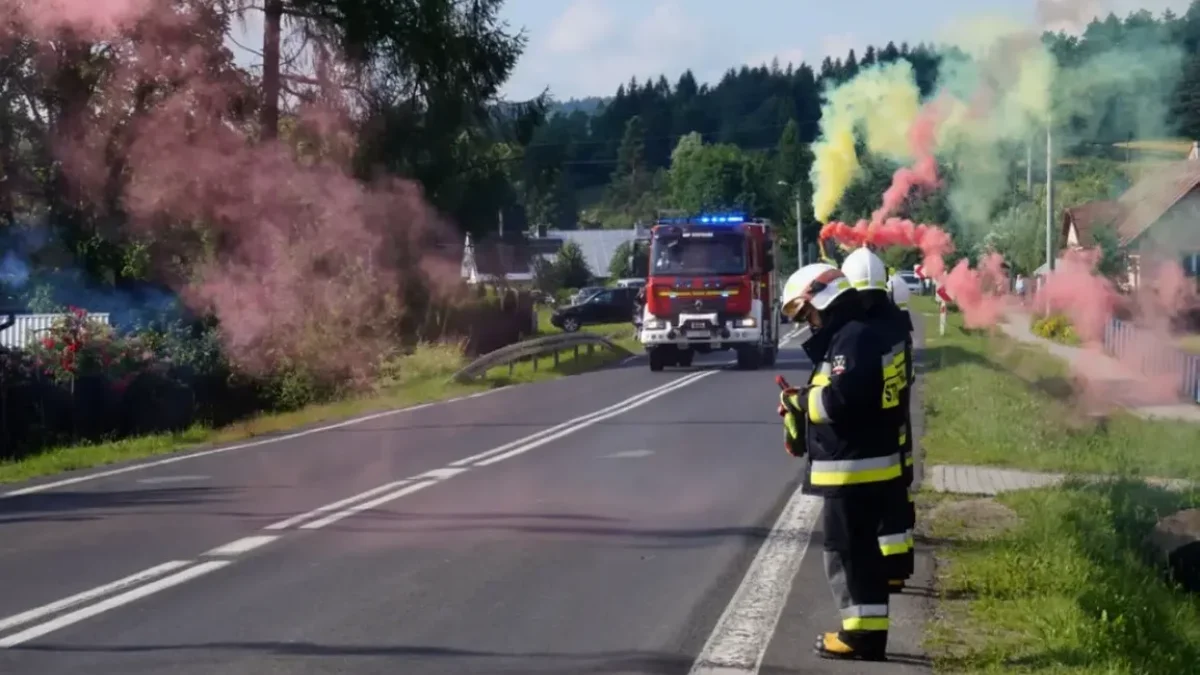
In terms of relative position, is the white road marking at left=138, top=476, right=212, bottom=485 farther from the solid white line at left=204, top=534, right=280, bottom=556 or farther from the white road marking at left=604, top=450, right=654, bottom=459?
the white road marking at left=604, top=450, right=654, bottom=459

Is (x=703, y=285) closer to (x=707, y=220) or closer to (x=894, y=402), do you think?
(x=707, y=220)

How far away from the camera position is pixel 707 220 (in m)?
31.7

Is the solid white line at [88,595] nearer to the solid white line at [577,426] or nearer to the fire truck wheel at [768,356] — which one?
the solid white line at [577,426]

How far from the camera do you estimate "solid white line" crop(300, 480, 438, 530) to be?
1122cm

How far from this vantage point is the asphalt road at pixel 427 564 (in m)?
7.24

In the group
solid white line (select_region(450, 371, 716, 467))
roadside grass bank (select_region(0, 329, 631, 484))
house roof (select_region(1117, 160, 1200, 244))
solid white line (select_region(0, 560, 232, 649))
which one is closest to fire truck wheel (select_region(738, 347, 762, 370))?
solid white line (select_region(450, 371, 716, 467))

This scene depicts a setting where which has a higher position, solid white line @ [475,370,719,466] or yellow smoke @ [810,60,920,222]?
yellow smoke @ [810,60,920,222]

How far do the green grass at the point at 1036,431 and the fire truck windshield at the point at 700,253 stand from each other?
4.84 metres

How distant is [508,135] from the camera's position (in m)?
38.7

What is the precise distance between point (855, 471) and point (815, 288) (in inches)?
35.0

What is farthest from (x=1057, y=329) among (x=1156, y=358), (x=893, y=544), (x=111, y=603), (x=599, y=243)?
(x=599, y=243)

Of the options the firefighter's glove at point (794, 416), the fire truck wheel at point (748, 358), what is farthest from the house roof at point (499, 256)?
the firefighter's glove at point (794, 416)

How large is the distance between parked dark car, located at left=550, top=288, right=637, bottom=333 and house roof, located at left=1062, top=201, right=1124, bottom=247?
61.7ft

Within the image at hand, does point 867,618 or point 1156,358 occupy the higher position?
point 867,618
